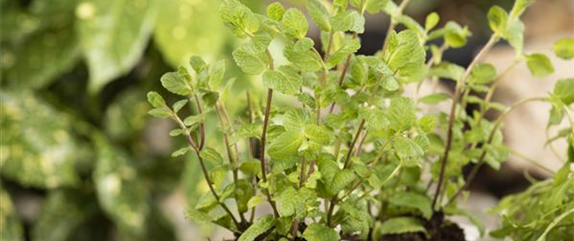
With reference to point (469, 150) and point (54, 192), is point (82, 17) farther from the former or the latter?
point (469, 150)

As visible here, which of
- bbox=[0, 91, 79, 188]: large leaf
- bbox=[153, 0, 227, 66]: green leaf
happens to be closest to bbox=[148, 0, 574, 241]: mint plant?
bbox=[153, 0, 227, 66]: green leaf

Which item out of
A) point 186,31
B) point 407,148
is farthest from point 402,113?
point 186,31

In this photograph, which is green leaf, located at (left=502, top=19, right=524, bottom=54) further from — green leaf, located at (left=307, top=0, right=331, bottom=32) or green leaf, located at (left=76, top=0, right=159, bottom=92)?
green leaf, located at (left=76, top=0, right=159, bottom=92)

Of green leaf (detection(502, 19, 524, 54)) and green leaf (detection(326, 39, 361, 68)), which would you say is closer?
green leaf (detection(326, 39, 361, 68))

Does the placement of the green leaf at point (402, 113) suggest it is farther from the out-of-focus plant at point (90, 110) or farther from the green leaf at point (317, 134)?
the out-of-focus plant at point (90, 110)

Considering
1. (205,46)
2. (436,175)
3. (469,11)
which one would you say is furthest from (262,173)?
(469,11)

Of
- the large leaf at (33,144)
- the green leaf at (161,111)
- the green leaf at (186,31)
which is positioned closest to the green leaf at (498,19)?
the green leaf at (161,111)

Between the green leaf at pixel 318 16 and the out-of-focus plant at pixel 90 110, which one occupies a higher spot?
the green leaf at pixel 318 16
